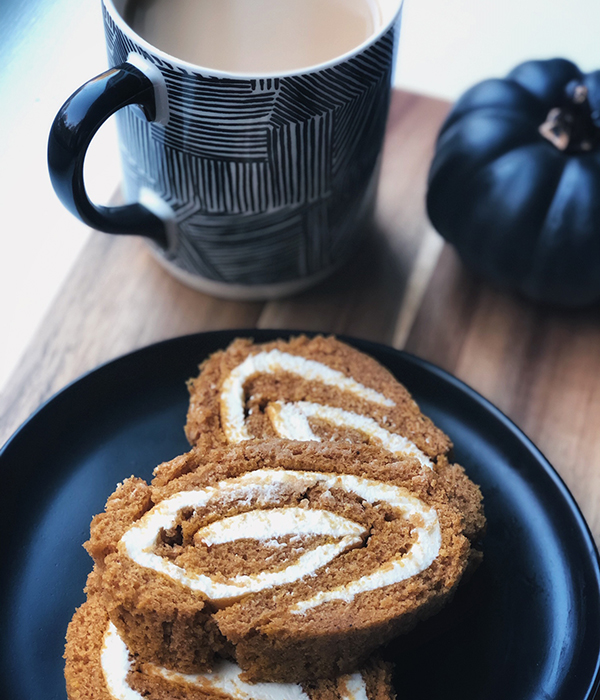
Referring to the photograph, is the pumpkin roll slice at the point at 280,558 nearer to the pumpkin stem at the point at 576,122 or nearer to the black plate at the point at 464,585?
the black plate at the point at 464,585

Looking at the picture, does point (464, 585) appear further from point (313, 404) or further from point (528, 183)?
point (528, 183)

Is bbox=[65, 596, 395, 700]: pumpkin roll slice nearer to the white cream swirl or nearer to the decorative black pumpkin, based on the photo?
the white cream swirl

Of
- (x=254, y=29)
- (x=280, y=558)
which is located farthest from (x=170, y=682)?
(x=254, y=29)

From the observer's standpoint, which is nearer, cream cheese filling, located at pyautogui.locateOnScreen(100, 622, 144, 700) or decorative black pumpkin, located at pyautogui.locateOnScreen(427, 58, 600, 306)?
cream cheese filling, located at pyautogui.locateOnScreen(100, 622, 144, 700)

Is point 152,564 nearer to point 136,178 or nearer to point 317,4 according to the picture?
point 136,178

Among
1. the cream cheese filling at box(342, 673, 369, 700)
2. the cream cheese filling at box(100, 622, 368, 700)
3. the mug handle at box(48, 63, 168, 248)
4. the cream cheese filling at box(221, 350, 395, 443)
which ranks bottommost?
the cream cheese filling at box(342, 673, 369, 700)

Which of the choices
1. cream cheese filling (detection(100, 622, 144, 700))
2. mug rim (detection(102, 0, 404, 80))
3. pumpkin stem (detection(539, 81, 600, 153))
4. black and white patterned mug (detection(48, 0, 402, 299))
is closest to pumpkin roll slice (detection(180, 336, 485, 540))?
black and white patterned mug (detection(48, 0, 402, 299))
